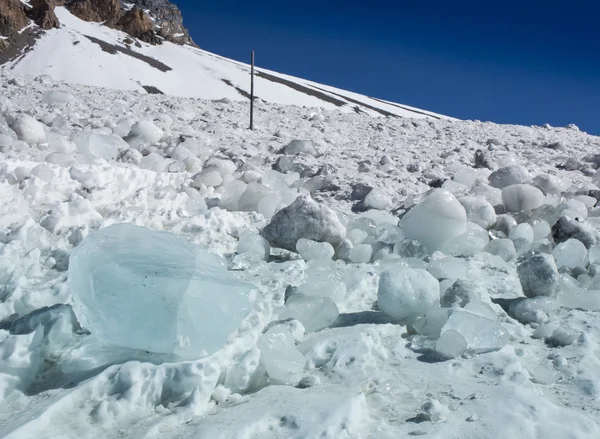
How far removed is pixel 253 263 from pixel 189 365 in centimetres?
100

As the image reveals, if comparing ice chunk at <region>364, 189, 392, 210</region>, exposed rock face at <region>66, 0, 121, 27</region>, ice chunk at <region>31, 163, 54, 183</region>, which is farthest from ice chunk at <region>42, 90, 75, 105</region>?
exposed rock face at <region>66, 0, 121, 27</region>

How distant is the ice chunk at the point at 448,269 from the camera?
7.43 feet

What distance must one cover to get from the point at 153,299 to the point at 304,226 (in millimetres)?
1187

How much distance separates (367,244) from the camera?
2.59 m

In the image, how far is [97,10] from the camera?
49719 millimetres

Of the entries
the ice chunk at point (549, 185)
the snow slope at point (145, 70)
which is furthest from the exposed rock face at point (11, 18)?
the ice chunk at point (549, 185)

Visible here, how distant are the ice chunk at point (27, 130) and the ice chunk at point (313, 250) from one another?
101 inches

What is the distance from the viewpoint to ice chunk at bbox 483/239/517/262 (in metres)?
2.64

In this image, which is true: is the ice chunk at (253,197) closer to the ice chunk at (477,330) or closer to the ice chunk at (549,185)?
the ice chunk at (477,330)

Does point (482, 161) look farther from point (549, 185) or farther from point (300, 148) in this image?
point (300, 148)

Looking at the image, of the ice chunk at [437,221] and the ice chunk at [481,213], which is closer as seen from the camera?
the ice chunk at [437,221]

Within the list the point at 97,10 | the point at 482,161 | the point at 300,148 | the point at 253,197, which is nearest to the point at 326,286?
the point at 253,197

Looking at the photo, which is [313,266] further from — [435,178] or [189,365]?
[435,178]

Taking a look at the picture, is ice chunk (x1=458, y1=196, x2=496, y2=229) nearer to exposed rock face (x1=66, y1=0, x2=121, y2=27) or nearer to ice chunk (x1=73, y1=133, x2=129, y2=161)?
ice chunk (x1=73, y1=133, x2=129, y2=161)
